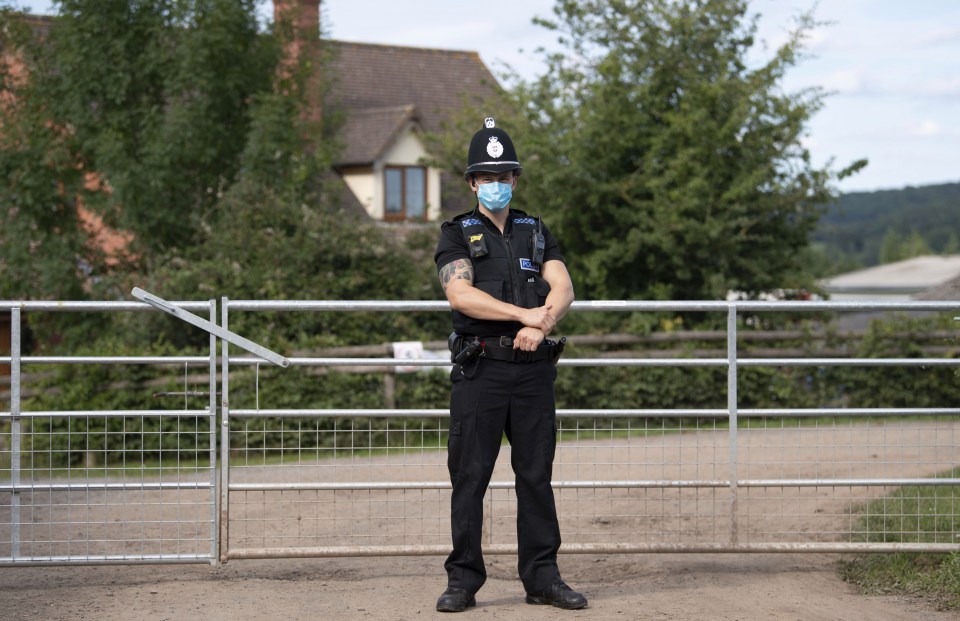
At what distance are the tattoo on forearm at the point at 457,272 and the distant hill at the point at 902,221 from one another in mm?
68932

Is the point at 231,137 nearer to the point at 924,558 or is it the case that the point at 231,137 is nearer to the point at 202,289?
the point at 202,289

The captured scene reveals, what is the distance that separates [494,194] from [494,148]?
0.75 ft

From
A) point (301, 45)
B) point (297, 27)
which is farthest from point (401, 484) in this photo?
point (301, 45)

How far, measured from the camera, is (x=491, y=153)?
5.86m

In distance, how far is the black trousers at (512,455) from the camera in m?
5.84

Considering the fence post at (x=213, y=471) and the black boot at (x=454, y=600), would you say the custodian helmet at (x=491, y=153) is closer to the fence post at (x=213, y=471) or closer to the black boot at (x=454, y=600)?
the fence post at (x=213, y=471)

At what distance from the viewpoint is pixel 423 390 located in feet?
48.9

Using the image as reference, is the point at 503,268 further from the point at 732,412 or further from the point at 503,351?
the point at 732,412

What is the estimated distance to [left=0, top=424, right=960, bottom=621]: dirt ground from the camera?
5895 millimetres

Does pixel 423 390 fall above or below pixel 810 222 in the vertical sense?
below

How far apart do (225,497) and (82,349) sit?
11.2 meters

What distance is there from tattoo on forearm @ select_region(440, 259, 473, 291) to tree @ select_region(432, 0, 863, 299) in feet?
39.2

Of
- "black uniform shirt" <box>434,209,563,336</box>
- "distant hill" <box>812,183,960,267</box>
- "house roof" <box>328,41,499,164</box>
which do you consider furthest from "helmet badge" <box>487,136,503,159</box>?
"distant hill" <box>812,183,960,267</box>

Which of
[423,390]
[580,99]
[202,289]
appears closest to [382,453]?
[423,390]
